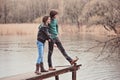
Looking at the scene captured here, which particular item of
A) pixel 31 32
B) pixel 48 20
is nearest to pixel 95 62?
pixel 31 32

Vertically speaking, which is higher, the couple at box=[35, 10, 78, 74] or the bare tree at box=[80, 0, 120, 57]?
the bare tree at box=[80, 0, 120, 57]

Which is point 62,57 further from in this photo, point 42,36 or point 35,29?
point 42,36

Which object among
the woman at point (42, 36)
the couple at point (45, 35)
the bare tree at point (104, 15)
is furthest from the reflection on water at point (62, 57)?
the woman at point (42, 36)

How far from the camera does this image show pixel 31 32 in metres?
7.41

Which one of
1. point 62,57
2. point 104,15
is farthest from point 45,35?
point 104,15

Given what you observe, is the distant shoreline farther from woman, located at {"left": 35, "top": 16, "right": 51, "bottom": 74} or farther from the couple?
woman, located at {"left": 35, "top": 16, "right": 51, "bottom": 74}

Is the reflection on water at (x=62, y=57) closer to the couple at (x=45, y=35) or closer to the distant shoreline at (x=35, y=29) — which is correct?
the distant shoreline at (x=35, y=29)

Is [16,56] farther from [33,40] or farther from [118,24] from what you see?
[118,24]

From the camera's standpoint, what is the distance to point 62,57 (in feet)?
24.1

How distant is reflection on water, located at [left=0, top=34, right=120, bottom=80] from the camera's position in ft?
23.3

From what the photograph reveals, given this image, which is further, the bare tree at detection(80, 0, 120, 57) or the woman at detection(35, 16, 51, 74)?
the bare tree at detection(80, 0, 120, 57)

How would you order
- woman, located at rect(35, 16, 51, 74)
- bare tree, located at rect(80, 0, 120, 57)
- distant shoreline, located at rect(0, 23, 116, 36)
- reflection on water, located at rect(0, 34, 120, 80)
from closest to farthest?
woman, located at rect(35, 16, 51, 74) < reflection on water, located at rect(0, 34, 120, 80) < bare tree, located at rect(80, 0, 120, 57) < distant shoreline, located at rect(0, 23, 116, 36)

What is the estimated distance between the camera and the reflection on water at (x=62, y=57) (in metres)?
7.11

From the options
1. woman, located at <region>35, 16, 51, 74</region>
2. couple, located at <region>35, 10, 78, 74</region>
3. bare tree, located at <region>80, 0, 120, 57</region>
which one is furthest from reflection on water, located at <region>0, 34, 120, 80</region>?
woman, located at <region>35, 16, 51, 74</region>
